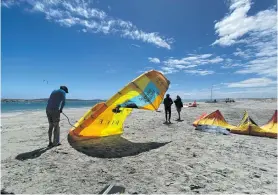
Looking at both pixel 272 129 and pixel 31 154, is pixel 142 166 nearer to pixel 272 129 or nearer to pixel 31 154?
pixel 31 154

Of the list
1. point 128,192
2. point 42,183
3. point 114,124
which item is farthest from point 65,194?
point 114,124

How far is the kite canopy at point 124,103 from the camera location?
21.9ft

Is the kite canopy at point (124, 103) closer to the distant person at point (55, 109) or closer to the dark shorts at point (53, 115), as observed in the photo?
the distant person at point (55, 109)

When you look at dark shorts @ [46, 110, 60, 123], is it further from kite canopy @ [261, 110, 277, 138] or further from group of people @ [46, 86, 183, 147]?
kite canopy @ [261, 110, 277, 138]

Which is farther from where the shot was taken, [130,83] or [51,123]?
[130,83]

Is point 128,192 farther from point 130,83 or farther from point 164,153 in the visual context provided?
point 130,83

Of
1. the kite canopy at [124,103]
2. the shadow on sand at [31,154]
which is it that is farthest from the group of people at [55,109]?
the kite canopy at [124,103]

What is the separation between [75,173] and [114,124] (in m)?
3.79

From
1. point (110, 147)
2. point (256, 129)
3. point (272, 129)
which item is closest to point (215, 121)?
point (256, 129)

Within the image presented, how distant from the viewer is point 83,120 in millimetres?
7004

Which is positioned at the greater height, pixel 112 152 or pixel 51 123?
pixel 51 123

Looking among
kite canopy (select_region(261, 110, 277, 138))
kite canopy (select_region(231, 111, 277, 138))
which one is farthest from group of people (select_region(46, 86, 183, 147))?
kite canopy (select_region(261, 110, 277, 138))

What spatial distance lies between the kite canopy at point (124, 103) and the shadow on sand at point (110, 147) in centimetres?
37

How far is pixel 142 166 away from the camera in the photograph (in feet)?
15.7
